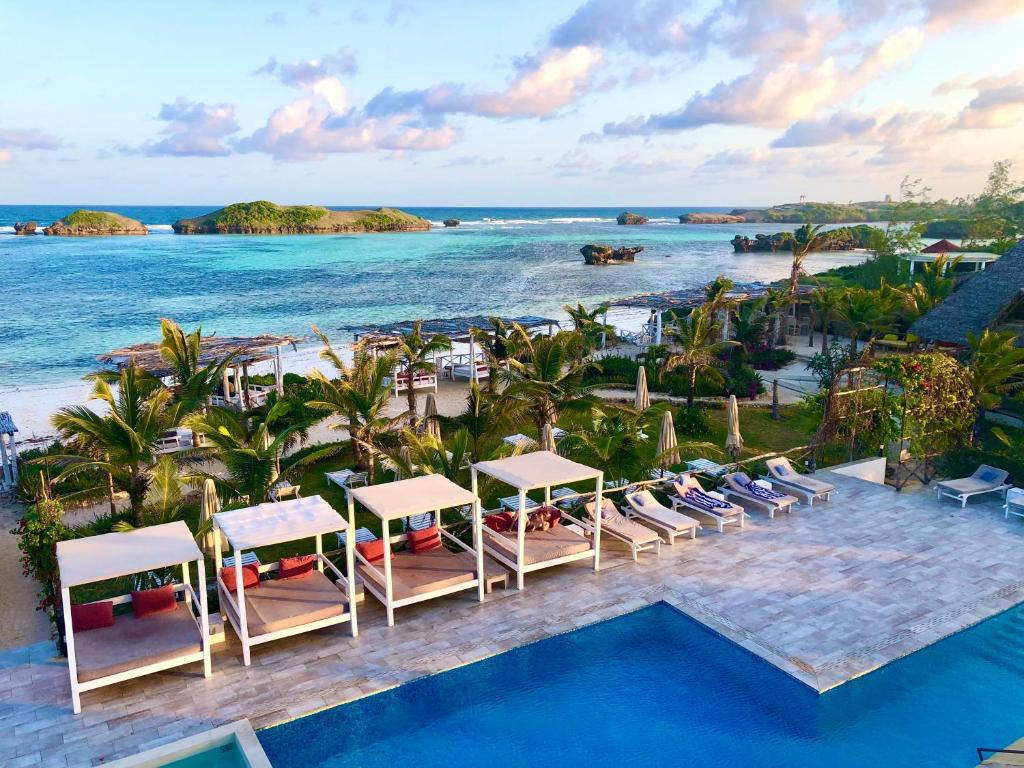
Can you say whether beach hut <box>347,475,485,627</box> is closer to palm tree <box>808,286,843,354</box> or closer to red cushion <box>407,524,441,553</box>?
red cushion <box>407,524,441,553</box>

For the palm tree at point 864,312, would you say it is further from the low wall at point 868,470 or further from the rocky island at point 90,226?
the rocky island at point 90,226

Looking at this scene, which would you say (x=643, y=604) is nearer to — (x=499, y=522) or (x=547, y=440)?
(x=499, y=522)

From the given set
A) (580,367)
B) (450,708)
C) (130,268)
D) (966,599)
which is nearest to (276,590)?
(450,708)

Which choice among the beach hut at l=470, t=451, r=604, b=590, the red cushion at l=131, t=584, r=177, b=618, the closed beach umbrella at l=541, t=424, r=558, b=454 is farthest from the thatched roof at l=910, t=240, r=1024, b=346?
the red cushion at l=131, t=584, r=177, b=618

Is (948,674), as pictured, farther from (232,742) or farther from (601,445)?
(232,742)

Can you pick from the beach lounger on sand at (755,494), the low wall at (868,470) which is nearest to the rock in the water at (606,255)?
the low wall at (868,470)

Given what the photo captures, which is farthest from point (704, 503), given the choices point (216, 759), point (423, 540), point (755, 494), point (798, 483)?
point (216, 759)

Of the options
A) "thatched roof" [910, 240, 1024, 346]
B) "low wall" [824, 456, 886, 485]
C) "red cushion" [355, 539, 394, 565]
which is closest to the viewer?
"red cushion" [355, 539, 394, 565]
